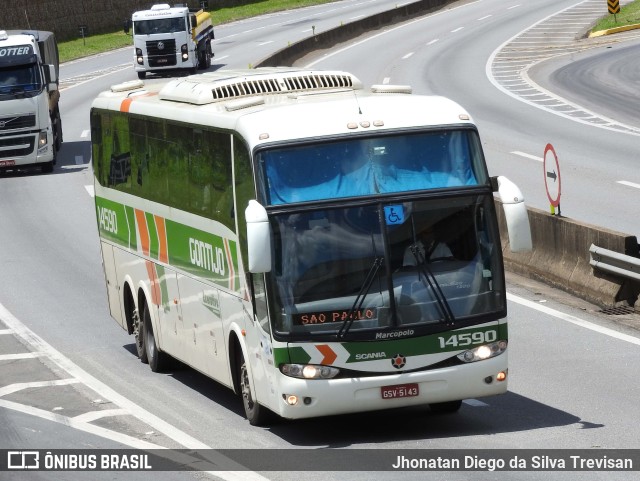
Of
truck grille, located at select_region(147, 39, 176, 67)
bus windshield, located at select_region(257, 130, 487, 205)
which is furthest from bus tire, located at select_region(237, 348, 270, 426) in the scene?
truck grille, located at select_region(147, 39, 176, 67)

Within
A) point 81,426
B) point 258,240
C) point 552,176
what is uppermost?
point 258,240

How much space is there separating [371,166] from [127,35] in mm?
72499

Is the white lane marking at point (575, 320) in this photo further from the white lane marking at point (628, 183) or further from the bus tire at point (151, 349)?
the white lane marking at point (628, 183)

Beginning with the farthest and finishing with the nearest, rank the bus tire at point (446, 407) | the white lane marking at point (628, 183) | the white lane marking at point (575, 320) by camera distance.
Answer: the white lane marking at point (628, 183) < the white lane marking at point (575, 320) < the bus tire at point (446, 407)

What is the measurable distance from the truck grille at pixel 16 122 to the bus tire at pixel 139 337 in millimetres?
20878

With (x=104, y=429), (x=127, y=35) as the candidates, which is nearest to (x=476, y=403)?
(x=104, y=429)

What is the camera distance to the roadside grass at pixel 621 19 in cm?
6041

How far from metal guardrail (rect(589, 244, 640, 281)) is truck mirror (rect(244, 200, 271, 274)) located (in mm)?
6550

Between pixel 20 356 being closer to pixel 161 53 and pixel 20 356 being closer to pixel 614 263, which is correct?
pixel 614 263

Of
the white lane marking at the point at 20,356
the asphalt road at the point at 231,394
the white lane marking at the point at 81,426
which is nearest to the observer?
the asphalt road at the point at 231,394

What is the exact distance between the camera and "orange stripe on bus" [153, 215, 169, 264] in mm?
15555

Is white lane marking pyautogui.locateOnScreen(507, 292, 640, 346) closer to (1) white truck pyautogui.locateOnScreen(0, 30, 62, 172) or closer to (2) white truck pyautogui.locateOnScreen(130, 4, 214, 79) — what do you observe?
(1) white truck pyautogui.locateOnScreen(0, 30, 62, 172)

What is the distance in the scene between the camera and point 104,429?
13.5 m

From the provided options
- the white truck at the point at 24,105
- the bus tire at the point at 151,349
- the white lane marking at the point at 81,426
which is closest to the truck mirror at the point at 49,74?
the white truck at the point at 24,105
